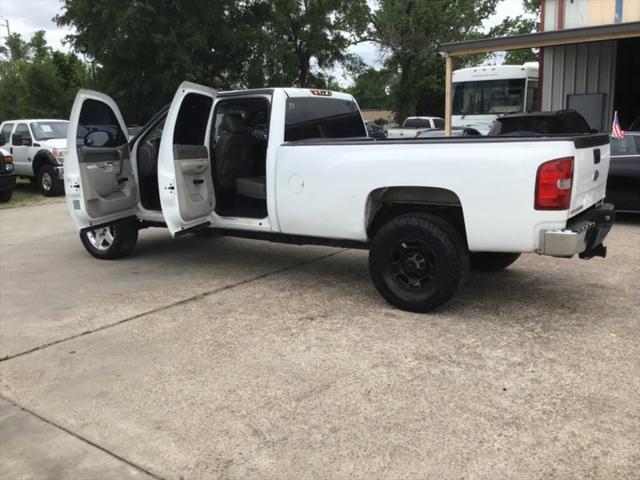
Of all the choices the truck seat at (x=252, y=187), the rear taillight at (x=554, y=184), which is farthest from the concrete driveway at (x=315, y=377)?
the rear taillight at (x=554, y=184)

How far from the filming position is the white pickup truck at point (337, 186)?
4.39 m

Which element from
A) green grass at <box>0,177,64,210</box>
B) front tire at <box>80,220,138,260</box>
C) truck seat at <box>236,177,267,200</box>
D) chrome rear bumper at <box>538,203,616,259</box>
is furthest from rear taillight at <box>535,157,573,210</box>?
green grass at <box>0,177,64,210</box>

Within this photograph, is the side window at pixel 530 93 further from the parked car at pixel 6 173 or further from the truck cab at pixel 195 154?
the parked car at pixel 6 173

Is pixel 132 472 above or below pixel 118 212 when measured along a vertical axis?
below

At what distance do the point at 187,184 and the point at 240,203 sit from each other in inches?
28.9

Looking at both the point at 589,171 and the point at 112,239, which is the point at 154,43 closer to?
the point at 112,239

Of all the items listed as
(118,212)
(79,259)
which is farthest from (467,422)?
(79,259)

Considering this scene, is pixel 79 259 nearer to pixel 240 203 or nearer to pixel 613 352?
pixel 240 203

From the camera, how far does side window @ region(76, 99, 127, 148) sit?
647cm

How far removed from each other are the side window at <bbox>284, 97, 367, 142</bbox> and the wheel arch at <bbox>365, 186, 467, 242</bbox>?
118cm

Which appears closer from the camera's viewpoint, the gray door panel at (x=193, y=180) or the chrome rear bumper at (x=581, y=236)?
the chrome rear bumper at (x=581, y=236)

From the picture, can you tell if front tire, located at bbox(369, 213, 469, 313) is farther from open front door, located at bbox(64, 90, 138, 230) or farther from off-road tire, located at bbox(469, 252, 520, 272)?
open front door, located at bbox(64, 90, 138, 230)

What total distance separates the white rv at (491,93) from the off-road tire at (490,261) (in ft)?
45.1

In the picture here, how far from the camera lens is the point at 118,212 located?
6.83 meters
